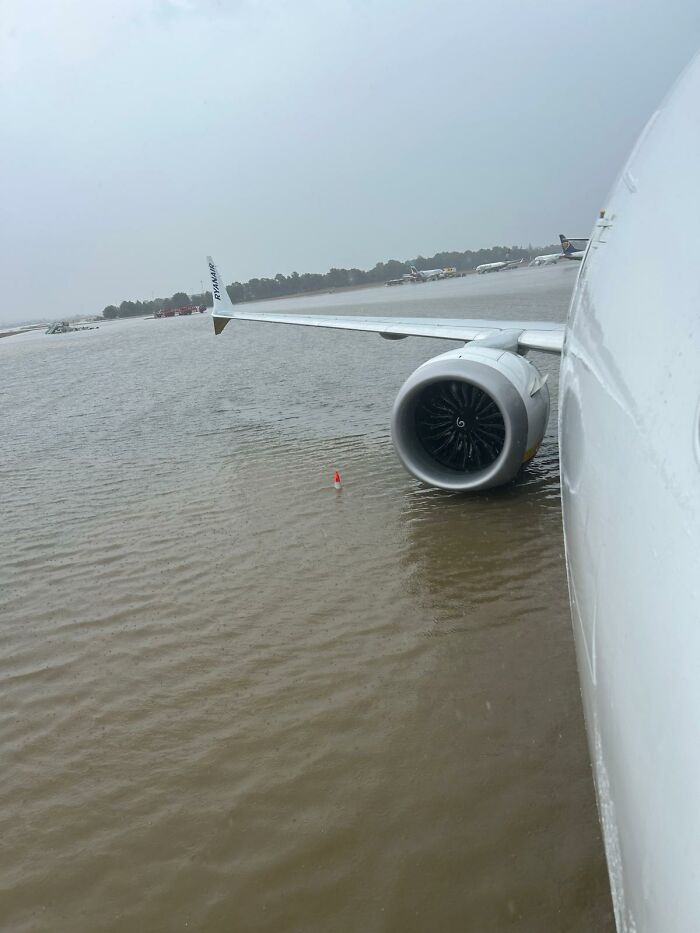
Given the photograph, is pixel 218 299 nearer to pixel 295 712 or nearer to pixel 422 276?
pixel 295 712

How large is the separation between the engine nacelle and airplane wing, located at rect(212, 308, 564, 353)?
2.53ft

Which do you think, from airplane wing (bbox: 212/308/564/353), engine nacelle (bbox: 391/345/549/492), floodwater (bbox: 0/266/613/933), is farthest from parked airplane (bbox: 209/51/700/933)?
airplane wing (bbox: 212/308/564/353)

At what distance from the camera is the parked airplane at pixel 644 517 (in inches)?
65.8

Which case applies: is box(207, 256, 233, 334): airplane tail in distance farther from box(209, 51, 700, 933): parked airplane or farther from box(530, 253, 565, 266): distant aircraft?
box(530, 253, 565, 266): distant aircraft

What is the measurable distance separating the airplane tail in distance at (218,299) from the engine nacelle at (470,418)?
9.60m

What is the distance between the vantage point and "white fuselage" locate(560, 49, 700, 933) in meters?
1.66

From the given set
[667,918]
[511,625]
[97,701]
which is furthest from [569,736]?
[97,701]

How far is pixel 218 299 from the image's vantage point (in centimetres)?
1789

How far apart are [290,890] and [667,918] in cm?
267

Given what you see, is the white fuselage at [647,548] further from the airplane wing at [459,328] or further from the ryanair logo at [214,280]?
the ryanair logo at [214,280]

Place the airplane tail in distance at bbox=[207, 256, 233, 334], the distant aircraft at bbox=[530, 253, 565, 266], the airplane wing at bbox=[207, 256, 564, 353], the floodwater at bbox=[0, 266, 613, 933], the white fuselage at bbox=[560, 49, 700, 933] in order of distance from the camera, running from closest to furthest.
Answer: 1. the white fuselage at bbox=[560, 49, 700, 933]
2. the floodwater at bbox=[0, 266, 613, 933]
3. the airplane wing at bbox=[207, 256, 564, 353]
4. the airplane tail in distance at bbox=[207, 256, 233, 334]
5. the distant aircraft at bbox=[530, 253, 565, 266]

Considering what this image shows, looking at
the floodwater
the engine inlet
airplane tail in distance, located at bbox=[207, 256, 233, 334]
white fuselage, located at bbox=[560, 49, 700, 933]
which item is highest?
airplane tail in distance, located at bbox=[207, 256, 233, 334]

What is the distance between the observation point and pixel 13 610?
750cm

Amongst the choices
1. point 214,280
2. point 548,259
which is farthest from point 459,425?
point 548,259
